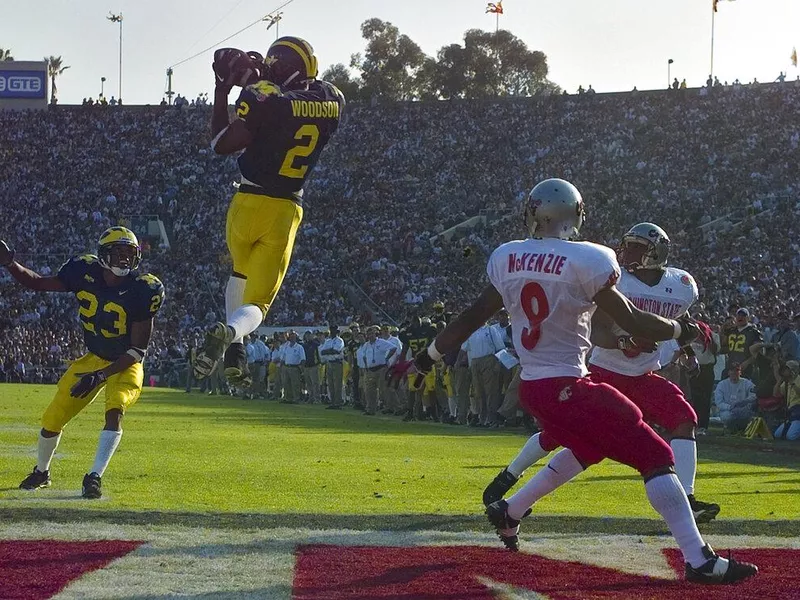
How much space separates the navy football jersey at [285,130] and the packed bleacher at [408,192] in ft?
82.1

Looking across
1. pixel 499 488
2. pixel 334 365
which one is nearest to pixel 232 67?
pixel 499 488

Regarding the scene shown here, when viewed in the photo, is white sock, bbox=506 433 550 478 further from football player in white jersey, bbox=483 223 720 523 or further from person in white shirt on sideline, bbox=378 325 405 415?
person in white shirt on sideline, bbox=378 325 405 415

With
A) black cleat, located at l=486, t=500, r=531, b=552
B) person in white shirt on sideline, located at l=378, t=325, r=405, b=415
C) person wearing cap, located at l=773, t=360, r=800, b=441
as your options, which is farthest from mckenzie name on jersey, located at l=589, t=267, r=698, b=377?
person in white shirt on sideline, located at l=378, t=325, r=405, b=415

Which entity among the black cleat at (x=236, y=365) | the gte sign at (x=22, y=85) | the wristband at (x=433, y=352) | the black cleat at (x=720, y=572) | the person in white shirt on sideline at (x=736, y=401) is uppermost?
the gte sign at (x=22, y=85)

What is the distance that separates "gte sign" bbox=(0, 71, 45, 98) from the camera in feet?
182

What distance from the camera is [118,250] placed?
9461mm

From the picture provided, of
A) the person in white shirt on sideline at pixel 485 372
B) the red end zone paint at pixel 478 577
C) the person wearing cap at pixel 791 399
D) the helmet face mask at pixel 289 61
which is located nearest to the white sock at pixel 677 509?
the red end zone paint at pixel 478 577

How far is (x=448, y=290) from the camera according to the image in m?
37.7

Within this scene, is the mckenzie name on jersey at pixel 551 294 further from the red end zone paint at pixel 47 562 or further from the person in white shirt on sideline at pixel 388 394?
the person in white shirt on sideline at pixel 388 394

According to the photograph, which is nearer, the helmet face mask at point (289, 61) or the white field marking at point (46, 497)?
the helmet face mask at point (289, 61)

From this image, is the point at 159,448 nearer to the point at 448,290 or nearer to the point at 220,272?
the point at 448,290

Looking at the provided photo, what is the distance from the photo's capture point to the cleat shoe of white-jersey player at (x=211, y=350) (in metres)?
6.53

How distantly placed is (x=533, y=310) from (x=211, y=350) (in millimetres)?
1701

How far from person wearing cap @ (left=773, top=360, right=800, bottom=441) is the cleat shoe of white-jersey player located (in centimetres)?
1159
